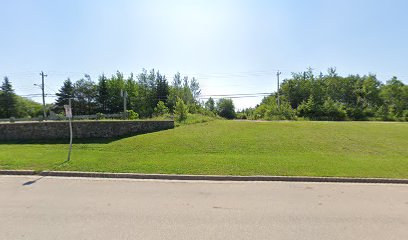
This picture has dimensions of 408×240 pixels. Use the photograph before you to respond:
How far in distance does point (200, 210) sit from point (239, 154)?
5.96m

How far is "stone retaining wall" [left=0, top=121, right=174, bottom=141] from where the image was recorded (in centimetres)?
1609

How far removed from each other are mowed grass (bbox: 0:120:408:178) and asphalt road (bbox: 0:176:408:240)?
136cm

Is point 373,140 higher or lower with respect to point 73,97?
lower

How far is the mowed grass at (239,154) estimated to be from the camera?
847cm

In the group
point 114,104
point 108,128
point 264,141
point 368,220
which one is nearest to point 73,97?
point 114,104

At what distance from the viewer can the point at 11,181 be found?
7.48m

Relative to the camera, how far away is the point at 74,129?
52.7 ft

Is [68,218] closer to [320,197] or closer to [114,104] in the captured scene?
[320,197]

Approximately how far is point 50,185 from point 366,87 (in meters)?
56.9

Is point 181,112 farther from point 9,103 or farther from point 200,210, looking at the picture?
point 9,103

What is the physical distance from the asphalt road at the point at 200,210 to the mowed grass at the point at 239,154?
1.36 m

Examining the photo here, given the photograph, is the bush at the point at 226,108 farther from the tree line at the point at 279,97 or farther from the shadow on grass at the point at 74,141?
the shadow on grass at the point at 74,141

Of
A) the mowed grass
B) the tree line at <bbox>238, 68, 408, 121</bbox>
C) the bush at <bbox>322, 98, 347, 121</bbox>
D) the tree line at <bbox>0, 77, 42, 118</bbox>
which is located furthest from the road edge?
the tree line at <bbox>0, 77, 42, 118</bbox>

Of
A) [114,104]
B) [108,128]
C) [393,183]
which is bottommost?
[393,183]
